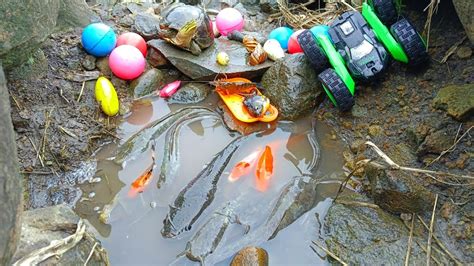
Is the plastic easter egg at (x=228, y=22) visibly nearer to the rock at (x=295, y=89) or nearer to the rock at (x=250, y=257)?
the rock at (x=295, y=89)

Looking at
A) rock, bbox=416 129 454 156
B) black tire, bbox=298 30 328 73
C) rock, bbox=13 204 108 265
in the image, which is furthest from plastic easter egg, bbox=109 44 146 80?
rock, bbox=416 129 454 156

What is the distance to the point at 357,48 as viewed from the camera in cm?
486

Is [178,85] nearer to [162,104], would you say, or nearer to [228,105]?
[162,104]

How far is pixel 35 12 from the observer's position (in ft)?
13.4

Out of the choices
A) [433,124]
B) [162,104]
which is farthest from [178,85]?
[433,124]

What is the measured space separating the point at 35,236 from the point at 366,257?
7.58 feet

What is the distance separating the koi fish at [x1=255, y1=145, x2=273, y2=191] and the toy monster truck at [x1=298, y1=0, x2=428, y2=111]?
0.95m

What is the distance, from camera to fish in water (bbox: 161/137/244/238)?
3.93m

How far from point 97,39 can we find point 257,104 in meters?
1.94

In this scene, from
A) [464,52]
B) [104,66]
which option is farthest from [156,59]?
[464,52]

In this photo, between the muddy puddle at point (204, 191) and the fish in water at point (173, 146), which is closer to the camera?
the muddy puddle at point (204, 191)

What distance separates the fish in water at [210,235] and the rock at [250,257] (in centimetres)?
22

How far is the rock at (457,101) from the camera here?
4086 mm

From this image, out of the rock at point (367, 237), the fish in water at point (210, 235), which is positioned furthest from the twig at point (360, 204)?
the fish in water at point (210, 235)
